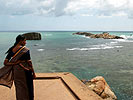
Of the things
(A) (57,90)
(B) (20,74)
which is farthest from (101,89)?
(B) (20,74)

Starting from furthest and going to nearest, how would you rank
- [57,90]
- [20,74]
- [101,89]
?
[101,89] < [57,90] < [20,74]

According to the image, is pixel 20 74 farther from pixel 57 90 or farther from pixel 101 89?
pixel 101 89

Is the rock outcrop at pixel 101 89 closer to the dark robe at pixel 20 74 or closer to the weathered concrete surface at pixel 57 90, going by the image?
the weathered concrete surface at pixel 57 90

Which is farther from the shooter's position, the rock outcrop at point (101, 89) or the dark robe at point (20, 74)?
A: the rock outcrop at point (101, 89)

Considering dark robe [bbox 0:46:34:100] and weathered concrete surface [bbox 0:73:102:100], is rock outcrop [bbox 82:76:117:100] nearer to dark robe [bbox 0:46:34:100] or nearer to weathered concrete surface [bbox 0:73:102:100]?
weathered concrete surface [bbox 0:73:102:100]

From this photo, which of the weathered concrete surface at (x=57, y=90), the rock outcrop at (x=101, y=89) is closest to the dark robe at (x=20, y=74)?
the weathered concrete surface at (x=57, y=90)

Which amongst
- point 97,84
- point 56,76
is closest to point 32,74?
point 56,76

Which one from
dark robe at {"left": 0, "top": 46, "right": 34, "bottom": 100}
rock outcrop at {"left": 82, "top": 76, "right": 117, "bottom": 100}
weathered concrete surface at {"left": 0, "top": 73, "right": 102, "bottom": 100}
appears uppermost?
dark robe at {"left": 0, "top": 46, "right": 34, "bottom": 100}

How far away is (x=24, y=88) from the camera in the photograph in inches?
132

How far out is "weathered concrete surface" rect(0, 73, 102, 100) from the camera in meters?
4.43

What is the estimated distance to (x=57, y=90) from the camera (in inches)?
196

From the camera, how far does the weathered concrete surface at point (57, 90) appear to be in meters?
4.43

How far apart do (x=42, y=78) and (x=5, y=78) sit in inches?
115

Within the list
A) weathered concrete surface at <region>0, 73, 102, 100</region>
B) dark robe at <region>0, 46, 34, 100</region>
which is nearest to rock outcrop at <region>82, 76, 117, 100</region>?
weathered concrete surface at <region>0, 73, 102, 100</region>
